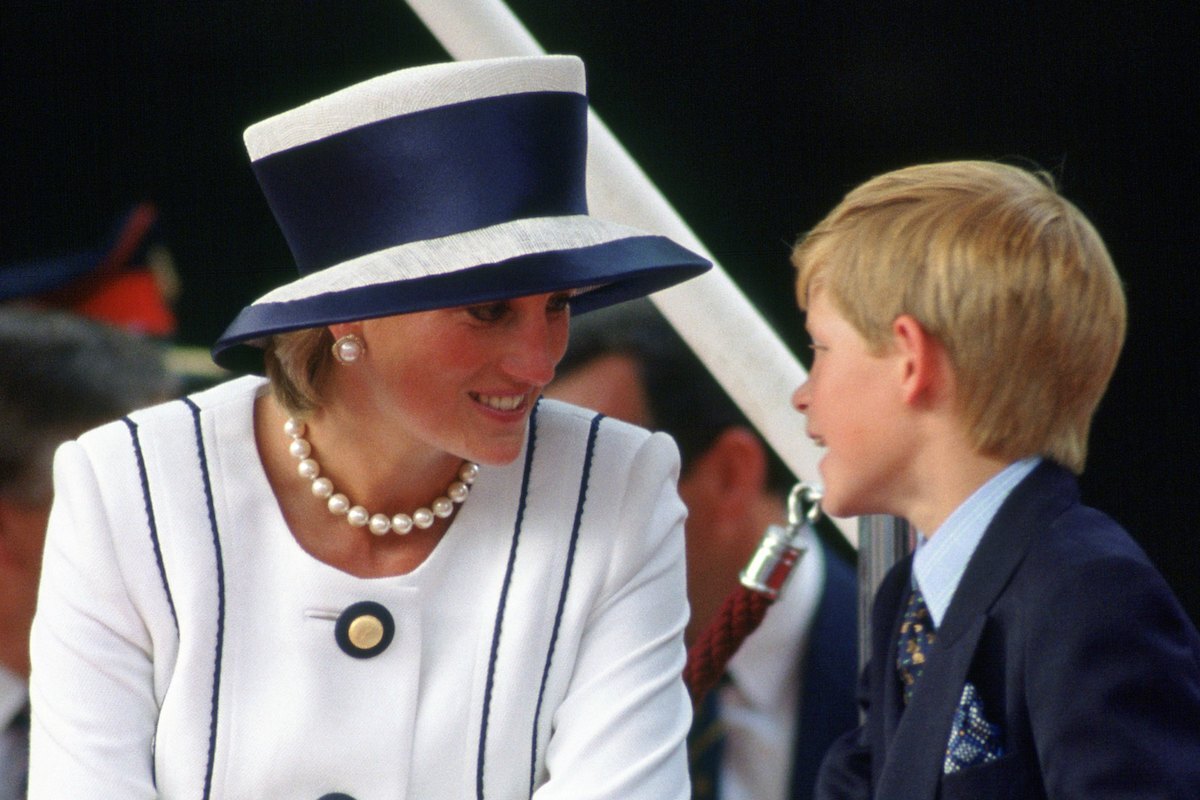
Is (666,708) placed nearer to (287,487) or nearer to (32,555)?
(287,487)

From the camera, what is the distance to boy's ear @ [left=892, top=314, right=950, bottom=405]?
1.72 metres

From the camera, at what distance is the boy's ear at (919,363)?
172cm

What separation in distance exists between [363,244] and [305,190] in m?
0.08

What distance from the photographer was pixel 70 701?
1629 millimetres

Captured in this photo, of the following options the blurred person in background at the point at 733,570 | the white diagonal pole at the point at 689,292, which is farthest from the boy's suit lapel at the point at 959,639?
the blurred person in background at the point at 733,570

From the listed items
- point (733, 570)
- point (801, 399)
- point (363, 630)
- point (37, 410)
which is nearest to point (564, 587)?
point (363, 630)

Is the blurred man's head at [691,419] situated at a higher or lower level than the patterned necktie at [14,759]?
lower

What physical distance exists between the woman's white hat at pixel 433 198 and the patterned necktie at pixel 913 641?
43cm

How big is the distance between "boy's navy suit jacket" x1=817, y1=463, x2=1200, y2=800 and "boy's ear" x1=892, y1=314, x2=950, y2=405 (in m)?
0.13

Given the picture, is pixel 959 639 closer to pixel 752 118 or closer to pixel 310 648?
pixel 310 648

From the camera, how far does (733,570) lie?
316 cm

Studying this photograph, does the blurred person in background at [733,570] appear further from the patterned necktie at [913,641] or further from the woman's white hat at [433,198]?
the woman's white hat at [433,198]

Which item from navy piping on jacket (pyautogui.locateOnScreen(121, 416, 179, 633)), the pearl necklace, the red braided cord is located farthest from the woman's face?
the red braided cord

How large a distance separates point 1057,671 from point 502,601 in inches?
20.9
